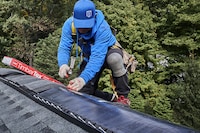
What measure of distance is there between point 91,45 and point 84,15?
0.39 meters

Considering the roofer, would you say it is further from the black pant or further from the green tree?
the green tree

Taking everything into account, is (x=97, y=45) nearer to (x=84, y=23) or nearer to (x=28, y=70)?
(x=84, y=23)

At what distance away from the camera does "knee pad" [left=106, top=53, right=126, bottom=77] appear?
3.83 m

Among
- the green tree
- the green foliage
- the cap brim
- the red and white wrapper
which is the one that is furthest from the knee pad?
the green tree

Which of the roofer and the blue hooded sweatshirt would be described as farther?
the blue hooded sweatshirt

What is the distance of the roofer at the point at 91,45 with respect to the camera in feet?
11.2

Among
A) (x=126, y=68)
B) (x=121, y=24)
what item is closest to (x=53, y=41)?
(x=121, y=24)

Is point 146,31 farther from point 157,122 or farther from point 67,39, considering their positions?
point 157,122

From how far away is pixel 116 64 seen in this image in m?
3.93

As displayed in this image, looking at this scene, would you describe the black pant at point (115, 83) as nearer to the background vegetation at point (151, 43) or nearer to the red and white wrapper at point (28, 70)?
the red and white wrapper at point (28, 70)

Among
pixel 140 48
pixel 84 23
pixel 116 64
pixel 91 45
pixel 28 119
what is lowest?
pixel 140 48

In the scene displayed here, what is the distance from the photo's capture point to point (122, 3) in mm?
18422

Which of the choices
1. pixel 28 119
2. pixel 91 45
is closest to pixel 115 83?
pixel 91 45

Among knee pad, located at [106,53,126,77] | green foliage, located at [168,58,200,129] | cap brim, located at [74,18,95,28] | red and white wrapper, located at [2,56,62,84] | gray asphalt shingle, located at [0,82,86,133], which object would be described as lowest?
green foliage, located at [168,58,200,129]
